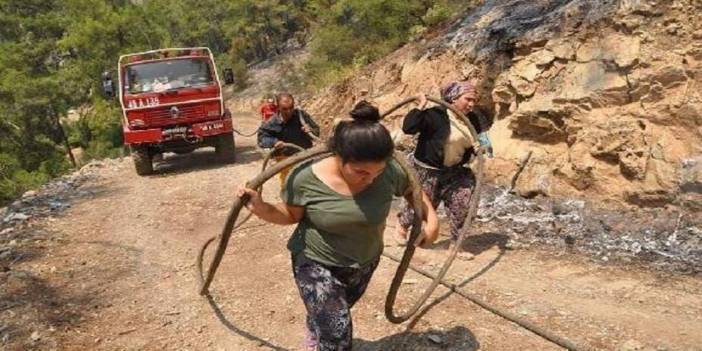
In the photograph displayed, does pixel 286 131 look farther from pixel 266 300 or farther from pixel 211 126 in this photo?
pixel 211 126

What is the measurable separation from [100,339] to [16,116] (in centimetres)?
2722

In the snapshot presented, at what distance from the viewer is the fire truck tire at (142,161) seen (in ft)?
38.4

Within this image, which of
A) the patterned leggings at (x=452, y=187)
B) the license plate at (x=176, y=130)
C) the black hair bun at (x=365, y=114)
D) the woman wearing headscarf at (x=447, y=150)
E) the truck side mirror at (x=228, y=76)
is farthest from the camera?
the truck side mirror at (x=228, y=76)

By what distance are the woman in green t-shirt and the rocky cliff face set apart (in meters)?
4.49

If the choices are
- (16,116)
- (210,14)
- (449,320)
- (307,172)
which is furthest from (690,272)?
(210,14)

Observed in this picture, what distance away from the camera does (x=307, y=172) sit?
115 inches

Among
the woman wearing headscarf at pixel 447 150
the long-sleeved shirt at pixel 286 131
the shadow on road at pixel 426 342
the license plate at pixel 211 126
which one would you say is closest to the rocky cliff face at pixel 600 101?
the woman wearing headscarf at pixel 447 150

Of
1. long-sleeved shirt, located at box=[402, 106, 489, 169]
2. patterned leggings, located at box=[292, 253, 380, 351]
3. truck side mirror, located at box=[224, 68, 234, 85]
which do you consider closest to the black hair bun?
patterned leggings, located at box=[292, 253, 380, 351]

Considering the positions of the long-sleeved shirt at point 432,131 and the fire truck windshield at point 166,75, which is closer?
the long-sleeved shirt at point 432,131

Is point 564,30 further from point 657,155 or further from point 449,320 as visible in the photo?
point 449,320

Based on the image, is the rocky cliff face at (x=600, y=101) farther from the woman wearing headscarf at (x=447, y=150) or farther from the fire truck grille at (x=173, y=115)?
the fire truck grille at (x=173, y=115)

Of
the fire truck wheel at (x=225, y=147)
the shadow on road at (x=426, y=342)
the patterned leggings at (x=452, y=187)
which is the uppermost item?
the patterned leggings at (x=452, y=187)

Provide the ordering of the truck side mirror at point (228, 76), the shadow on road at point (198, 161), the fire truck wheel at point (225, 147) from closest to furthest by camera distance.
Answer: the fire truck wheel at point (225, 147)
the truck side mirror at point (228, 76)
the shadow on road at point (198, 161)

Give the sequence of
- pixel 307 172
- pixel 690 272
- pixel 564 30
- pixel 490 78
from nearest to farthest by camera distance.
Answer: pixel 307 172
pixel 690 272
pixel 564 30
pixel 490 78
